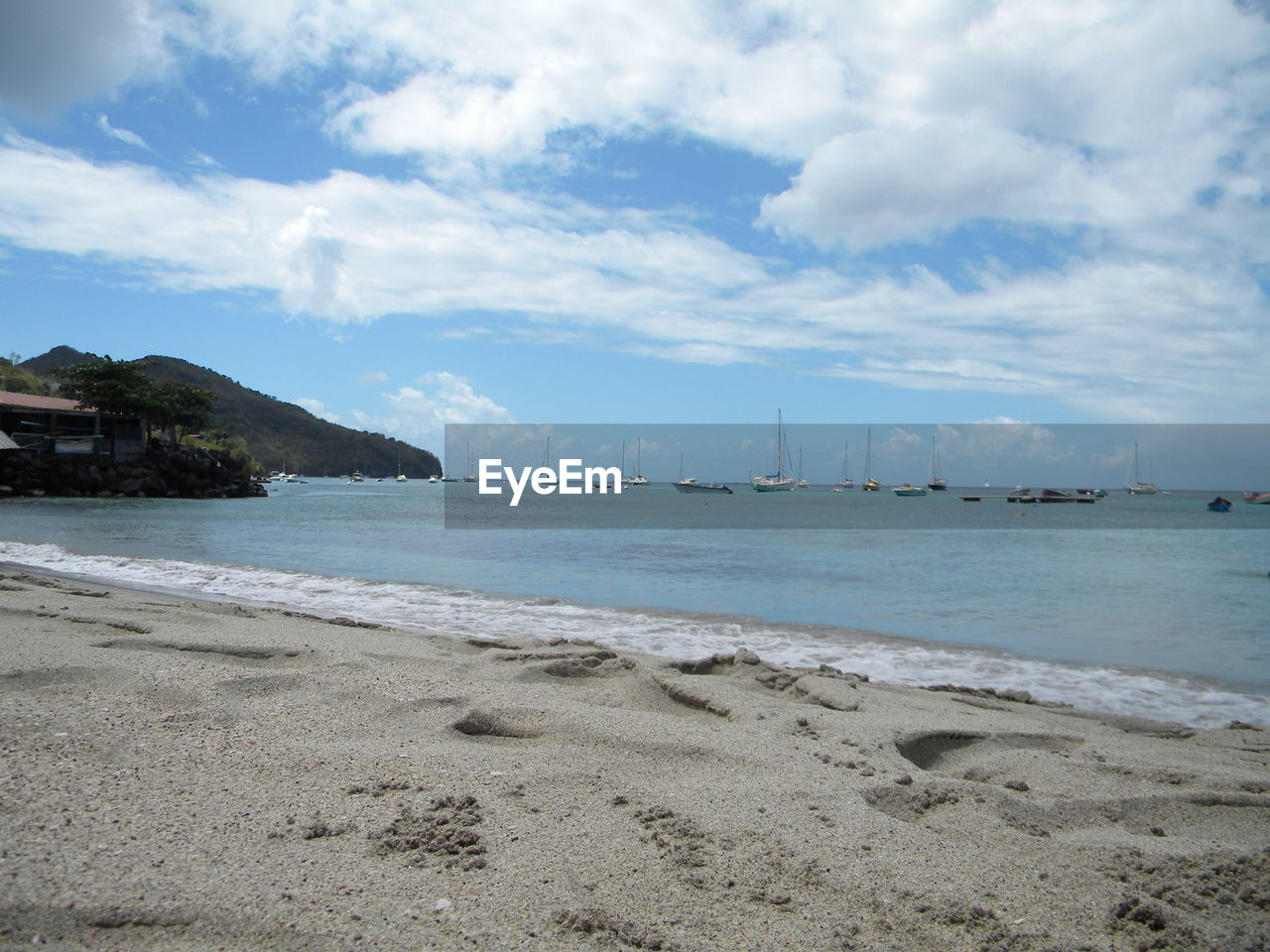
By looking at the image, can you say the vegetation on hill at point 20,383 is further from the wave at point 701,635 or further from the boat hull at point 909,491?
the boat hull at point 909,491

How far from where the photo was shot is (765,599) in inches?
510

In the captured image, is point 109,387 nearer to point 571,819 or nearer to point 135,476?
Result: point 135,476

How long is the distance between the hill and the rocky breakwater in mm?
61656

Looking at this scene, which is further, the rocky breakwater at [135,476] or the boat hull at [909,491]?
the boat hull at [909,491]

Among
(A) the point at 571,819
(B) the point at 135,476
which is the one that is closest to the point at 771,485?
(B) the point at 135,476

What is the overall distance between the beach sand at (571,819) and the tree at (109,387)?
66.9 meters

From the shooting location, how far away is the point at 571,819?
3.02m

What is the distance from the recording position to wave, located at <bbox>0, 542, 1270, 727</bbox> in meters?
7.23

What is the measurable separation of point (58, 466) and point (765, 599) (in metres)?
58.8

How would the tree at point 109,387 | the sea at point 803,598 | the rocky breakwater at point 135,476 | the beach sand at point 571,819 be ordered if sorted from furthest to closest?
1. the tree at point 109,387
2. the rocky breakwater at point 135,476
3. the sea at point 803,598
4. the beach sand at point 571,819

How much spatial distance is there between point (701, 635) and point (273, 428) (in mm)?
155398

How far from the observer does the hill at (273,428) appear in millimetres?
134375

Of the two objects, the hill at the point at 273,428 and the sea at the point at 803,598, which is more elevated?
the hill at the point at 273,428

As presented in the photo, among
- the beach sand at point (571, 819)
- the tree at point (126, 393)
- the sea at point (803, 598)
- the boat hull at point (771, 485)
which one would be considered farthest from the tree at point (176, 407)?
the boat hull at point (771, 485)
